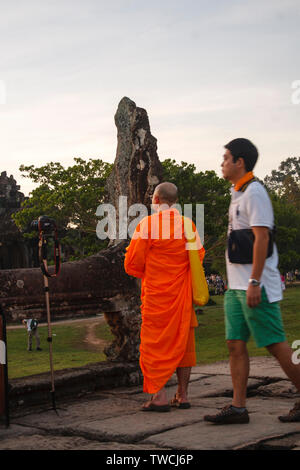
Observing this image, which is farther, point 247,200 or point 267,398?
point 267,398

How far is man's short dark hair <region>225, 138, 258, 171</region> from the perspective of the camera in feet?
14.7

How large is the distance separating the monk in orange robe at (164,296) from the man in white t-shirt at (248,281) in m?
0.95

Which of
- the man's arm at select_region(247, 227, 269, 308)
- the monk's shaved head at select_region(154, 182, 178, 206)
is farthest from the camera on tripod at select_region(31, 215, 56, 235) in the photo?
the man's arm at select_region(247, 227, 269, 308)

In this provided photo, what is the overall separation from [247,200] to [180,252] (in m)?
1.32

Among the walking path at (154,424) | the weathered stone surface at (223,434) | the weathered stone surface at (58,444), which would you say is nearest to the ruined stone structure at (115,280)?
the walking path at (154,424)

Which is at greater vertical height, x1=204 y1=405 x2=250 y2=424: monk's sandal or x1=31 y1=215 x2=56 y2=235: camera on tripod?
x1=31 y1=215 x2=56 y2=235: camera on tripod

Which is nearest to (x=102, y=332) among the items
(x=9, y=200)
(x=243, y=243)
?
(x=9, y=200)

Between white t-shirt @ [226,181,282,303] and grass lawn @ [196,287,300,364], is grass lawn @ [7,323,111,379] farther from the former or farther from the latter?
white t-shirt @ [226,181,282,303]

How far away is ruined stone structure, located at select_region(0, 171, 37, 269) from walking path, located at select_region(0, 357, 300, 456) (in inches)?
995

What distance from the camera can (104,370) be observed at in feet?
20.4

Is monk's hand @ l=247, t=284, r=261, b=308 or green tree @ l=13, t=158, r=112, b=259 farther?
green tree @ l=13, t=158, r=112, b=259

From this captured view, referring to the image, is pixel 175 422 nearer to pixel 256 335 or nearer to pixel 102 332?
pixel 256 335

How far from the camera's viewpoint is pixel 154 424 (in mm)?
4582

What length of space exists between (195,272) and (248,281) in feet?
4.07
